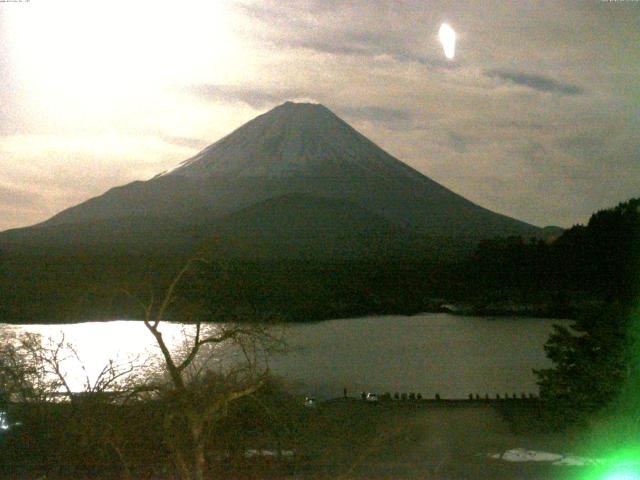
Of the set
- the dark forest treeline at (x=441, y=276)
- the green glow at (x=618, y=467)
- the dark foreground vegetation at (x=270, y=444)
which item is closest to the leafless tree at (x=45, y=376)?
the dark foreground vegetation at (x=270, y=444)

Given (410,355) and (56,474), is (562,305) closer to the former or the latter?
(410,355)

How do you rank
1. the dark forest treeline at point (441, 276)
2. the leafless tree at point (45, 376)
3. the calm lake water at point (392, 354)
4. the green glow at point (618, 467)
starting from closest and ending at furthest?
the leafless tree at point (45, 376) < the green glow at point (618, 467) < the calm lake water at point (392, 354) < the dark forest treeline at point (441, 276)

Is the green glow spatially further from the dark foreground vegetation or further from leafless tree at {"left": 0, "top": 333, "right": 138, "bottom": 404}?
leafless tree at {"left": 0, "top": 333, "right": 138, "bottom": 404}

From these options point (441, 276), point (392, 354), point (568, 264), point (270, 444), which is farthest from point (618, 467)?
point (441, 276)

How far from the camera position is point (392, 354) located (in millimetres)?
24531

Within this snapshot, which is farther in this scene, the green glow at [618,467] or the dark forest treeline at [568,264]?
the dark forest treeline at [568,264]

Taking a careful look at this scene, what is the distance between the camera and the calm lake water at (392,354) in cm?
1772

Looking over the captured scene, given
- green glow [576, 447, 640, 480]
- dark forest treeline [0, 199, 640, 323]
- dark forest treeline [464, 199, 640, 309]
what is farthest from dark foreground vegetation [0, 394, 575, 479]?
dark forest treeline [464, 199, 640, 309]

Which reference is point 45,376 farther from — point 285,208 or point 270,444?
point 285,208

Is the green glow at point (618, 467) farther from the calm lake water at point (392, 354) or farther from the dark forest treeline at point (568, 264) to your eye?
the dark forest treeline at point (568, 264)

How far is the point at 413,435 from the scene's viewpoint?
10227 millimetres

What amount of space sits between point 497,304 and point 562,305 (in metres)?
4.03

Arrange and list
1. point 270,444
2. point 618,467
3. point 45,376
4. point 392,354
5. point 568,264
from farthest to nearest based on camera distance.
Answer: point 568,264, point 392,354, point 270,444, point 618,467, point 45,376

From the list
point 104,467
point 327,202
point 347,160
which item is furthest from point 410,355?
point 347,160
